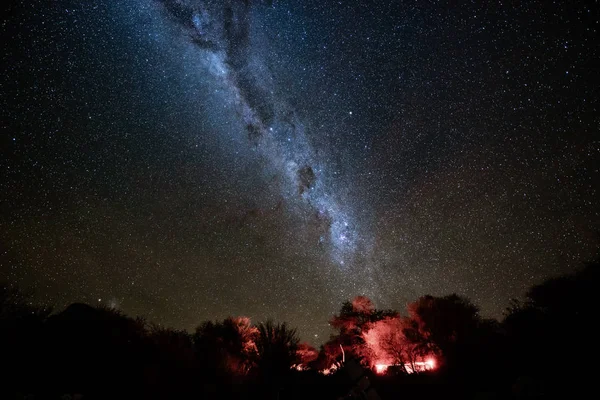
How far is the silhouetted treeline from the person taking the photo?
1028 cm

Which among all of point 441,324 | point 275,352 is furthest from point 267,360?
point 441,324

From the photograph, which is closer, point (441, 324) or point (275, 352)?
point (275, 352)

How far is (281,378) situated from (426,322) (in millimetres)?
18073

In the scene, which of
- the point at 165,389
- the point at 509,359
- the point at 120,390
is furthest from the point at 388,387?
the point at 120,390

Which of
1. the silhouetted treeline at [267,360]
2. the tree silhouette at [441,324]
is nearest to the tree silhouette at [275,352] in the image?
the silhouetted treeline at [267,360]

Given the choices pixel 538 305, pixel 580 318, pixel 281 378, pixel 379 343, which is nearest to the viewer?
pixel 281 378

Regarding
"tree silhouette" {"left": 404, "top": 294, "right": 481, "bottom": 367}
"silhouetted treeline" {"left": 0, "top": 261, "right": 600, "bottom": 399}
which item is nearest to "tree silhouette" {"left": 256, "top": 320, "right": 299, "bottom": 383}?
"silhouetted treeline" {"left": 0, "top": 261, "right": 600, "bottom": 399}

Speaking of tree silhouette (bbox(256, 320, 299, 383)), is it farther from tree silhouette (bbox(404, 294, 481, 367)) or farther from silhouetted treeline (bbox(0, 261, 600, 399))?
tree silhouette (bbox(404, 294, 481, 367))

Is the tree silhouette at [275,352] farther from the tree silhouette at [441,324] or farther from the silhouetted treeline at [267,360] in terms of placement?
the tree silhouette at [441,324]

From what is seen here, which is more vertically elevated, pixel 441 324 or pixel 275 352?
pixel 441 324

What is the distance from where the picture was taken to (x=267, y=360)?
11227mm

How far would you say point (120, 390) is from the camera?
10.7 metres

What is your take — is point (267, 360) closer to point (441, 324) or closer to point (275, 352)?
point (275, 352)

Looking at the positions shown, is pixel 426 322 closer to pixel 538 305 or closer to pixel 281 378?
pixel 538 305
